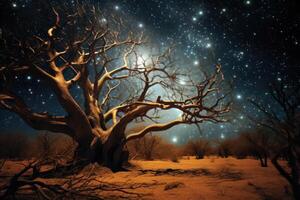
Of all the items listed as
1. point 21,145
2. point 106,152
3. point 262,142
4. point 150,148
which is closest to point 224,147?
point 150,148

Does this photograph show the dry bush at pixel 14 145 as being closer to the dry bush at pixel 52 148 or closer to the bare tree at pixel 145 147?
the dry bush at pixel 52 148

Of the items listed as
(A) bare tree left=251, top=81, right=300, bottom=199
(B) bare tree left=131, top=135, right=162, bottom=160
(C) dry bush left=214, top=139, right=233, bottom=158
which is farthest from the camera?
(C) dry bush left=214, top=139, right=233, bottom=158

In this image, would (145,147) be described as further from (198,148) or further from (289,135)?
(289,135)

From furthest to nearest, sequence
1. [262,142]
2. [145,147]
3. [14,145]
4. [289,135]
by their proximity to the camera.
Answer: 1. [145,147]
2. [14,145]
3. [262,142]
4. [289,135]

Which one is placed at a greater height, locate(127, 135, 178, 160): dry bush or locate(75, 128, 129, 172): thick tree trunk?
locate(127, 135, 178, 160): dry bush

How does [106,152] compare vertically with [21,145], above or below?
below

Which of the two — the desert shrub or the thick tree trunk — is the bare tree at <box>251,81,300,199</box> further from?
the desert shrub

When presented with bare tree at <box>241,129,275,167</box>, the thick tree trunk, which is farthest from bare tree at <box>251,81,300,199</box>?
the thick tree trunk

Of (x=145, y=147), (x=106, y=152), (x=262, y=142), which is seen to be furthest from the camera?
(x=145, y=147)

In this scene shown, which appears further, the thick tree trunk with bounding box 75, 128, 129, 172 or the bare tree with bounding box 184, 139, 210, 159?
the bare tree with bounding box 184, 139, 210, 159

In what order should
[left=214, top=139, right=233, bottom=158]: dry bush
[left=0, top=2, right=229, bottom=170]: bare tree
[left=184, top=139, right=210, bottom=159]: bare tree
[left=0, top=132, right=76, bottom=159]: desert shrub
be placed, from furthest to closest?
[left=214, top=139, right=233, bottom=158]: dry bush
[left=184, top=139, right=210, bottom=159]: bare tree
[left=0, top=132, right=76, bottom=159]: desert shrub
[left=0, top=2, right=229, bottom=170]: bare tree

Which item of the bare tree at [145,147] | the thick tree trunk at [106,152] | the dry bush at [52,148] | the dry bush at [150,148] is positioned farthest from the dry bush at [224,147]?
the dry bush at [52,148]

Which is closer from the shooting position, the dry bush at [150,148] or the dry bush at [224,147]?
the dry bush at [150,148]

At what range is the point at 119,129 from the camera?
31.2 ft
